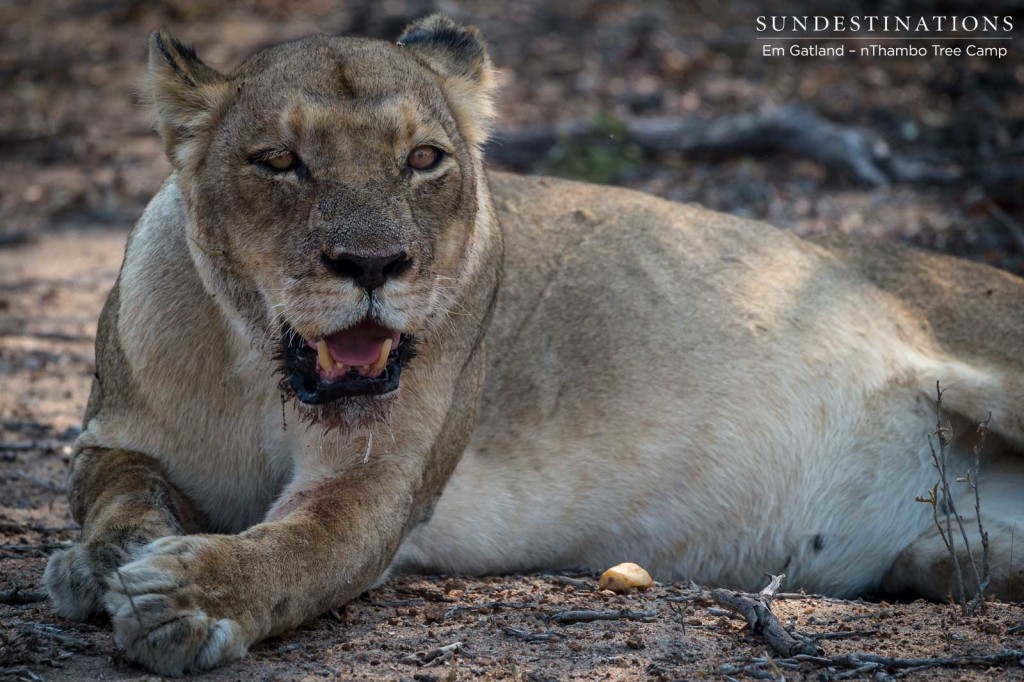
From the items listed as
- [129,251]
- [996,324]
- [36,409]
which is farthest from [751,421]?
[36,409]

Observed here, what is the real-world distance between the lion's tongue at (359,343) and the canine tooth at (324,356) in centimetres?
1

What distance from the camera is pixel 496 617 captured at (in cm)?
371

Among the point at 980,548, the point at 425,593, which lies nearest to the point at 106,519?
the point at 425,593

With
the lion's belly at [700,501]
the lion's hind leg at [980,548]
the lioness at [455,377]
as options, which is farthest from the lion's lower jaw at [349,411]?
the lion's hind leg at [980,548]

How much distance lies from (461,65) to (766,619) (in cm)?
210

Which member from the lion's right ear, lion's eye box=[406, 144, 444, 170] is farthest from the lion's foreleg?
the lion's right ear

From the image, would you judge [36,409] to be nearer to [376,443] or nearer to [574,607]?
[376,443]

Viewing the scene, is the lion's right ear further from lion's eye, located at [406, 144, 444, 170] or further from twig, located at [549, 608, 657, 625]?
twig, located at [549, 608, 657, 625]

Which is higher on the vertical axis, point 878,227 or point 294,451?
point 878,227

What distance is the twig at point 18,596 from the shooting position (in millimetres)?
3658

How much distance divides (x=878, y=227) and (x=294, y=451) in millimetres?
5105

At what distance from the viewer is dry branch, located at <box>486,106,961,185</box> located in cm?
875

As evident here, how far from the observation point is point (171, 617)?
310cm

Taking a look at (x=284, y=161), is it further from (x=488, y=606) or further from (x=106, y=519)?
(x=488, y=606)
